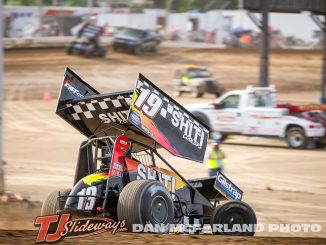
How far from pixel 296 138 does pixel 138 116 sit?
15.0 meters

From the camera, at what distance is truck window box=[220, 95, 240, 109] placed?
79.6 ft

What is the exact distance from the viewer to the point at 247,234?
10.3 meters

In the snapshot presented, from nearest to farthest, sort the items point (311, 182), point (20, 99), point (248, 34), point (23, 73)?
point (311, 182) → point (20, 99) → point (23, 73) → point (248, 34)

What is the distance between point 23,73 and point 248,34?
57.6 feet

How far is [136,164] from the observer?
9.67 metres

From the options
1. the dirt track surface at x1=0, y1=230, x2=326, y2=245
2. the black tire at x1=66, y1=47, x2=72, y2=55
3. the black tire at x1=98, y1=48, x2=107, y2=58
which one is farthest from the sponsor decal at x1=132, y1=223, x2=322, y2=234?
the black tire at x1=66, y1=47, x2=72, y2=55

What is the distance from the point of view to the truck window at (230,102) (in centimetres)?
2425

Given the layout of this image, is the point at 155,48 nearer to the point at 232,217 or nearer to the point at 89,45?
the point at 89,45

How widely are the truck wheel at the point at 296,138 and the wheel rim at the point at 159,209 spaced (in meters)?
14.5

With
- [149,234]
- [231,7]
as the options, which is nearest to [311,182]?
[149,234]

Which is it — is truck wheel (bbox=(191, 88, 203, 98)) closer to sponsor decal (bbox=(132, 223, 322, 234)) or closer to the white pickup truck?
the white pickup truck

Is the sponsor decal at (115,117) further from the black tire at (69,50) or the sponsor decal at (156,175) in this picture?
the black tire at (69,50)

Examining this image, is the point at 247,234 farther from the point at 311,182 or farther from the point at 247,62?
the point at 247,62

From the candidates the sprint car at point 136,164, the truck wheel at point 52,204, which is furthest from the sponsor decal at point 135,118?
the truck wheel at point 52,204
